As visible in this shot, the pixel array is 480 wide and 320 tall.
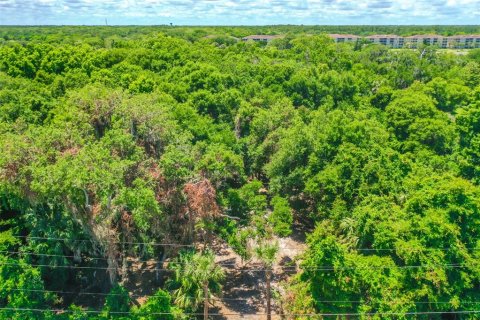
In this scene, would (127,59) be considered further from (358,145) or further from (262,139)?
(358,145)

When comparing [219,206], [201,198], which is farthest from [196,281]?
[219,206]

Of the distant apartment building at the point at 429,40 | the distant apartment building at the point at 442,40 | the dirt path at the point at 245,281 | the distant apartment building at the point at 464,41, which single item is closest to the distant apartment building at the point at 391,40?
the distant apartment building at the point at 442,40

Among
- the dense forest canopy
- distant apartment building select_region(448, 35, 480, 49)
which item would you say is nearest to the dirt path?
the dense forest canopy

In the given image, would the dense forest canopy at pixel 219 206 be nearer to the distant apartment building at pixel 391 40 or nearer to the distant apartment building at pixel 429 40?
the distant apartment building at pixel 429 40

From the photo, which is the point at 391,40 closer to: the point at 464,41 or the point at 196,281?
the point at 464,41

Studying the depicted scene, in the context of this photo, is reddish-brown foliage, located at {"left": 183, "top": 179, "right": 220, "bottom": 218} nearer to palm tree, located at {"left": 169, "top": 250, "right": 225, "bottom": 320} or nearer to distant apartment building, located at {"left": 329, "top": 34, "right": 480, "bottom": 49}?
palm tree, located at {"left": 169, "top": 250, "right": 225, "bottom": 320}

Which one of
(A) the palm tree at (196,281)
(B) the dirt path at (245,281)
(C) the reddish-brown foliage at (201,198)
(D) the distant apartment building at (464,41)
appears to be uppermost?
(D) the distant apartment building at (464,41)
